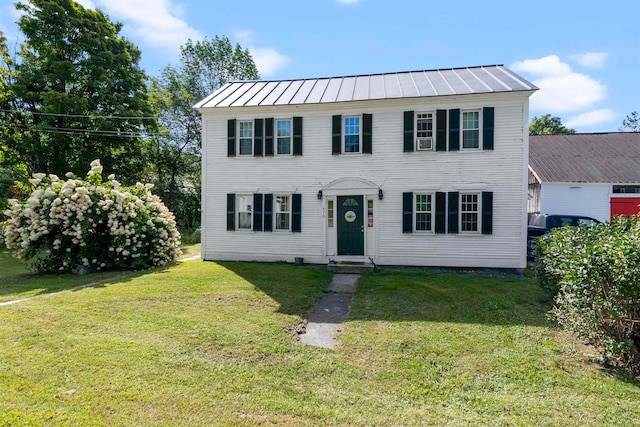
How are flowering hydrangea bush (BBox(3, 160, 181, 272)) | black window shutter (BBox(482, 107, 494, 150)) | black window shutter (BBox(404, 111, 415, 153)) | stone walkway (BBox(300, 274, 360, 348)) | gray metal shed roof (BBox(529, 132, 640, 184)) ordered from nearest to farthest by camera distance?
stone walkway (BBox(300, 274, 360, 348)), flowering hydrangea bush (BBox(3, 160, 181, 272)), black window shutter (BBox(482, 107, 494, 150)), black window shutter (BBox(404, 111, 415, 153)), gray metal shed roof (BBox(529, 132, 640, 184))

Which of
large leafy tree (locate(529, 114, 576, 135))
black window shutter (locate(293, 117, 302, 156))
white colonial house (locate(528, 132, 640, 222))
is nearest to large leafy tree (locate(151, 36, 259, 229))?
black window shutter (locate(293, 117, 302, 156))

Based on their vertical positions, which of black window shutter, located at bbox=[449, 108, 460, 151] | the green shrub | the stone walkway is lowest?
the stone walkway

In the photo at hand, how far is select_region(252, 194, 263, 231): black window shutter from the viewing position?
11.9m

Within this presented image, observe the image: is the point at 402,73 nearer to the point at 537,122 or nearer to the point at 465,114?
the point at 465,114

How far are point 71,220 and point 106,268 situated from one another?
76.1 inches

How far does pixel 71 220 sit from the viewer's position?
10086 mm

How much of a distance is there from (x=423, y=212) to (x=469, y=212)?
139 centimetres

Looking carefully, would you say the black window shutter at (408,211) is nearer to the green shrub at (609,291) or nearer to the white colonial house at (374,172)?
the white colonial house at (374,172)

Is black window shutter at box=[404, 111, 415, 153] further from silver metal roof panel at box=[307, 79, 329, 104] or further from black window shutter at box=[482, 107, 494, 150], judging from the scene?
silver metal roof panel at box=[307, 79, 329, 104]

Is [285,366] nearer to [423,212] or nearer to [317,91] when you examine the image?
[423,212]

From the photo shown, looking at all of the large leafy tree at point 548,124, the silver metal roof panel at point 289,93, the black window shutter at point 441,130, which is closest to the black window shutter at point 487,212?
the black window shutter at point 441,130

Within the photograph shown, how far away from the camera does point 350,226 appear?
37.7 ft

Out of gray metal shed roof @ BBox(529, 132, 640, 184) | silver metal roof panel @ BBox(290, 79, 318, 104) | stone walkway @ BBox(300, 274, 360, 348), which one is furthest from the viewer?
gray metal shed roof @ BBox(529, 132, 640, 184)

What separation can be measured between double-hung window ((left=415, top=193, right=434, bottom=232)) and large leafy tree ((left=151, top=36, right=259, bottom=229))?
18.2 metres
